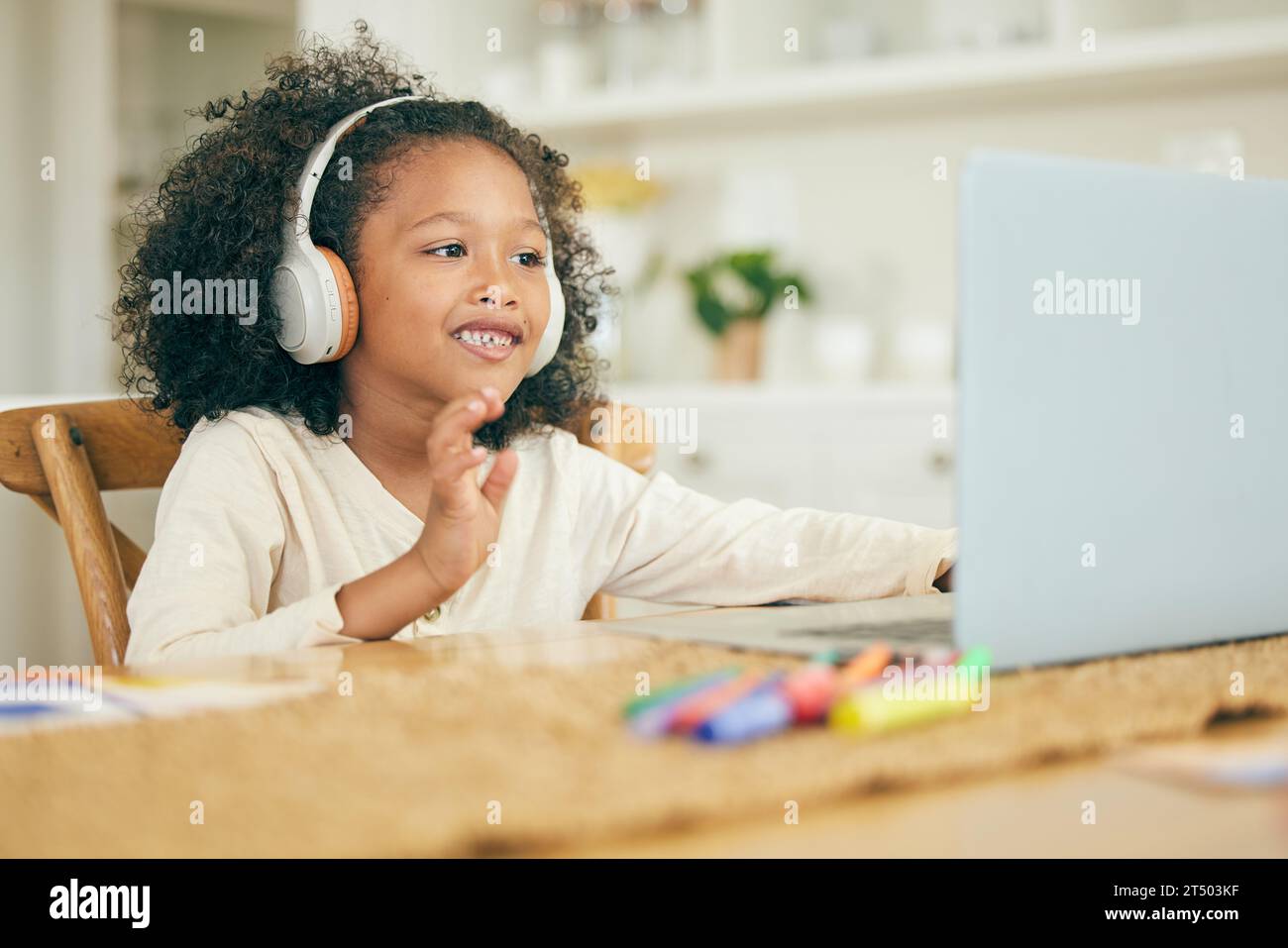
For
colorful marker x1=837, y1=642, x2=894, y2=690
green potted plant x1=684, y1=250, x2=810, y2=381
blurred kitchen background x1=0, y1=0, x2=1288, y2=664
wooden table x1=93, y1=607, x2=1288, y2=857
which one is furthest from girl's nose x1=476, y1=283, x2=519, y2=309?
green potted plant x1=684, y1=250, x2=810, y2=381

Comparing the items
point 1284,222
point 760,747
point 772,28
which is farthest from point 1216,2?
point 760,747

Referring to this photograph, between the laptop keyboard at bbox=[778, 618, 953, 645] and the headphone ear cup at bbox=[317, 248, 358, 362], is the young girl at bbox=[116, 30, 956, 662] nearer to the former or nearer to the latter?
the headphone ear cup at bbox=[317, 248, 358, 362]

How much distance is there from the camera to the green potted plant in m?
2.81

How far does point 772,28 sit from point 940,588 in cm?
208

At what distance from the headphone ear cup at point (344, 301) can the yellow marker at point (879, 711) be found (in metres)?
0.69

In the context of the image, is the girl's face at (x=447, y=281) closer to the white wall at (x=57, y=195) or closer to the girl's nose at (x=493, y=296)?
the girl's nose at (x=493, y=296)

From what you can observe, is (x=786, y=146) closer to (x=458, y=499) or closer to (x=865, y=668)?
(x=458, y=499)

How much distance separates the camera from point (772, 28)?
2.83m

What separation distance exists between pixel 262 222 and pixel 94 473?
27 centimetres

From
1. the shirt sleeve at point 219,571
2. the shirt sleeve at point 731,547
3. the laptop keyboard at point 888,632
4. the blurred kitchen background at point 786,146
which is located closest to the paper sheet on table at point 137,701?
the shirt sleeve at point 219,571

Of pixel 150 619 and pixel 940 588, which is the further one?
pixel 940 588

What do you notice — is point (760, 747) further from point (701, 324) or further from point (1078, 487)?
point (701, 324)

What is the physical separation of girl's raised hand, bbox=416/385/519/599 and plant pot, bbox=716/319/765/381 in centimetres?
200

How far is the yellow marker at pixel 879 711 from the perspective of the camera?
527 millimetres
